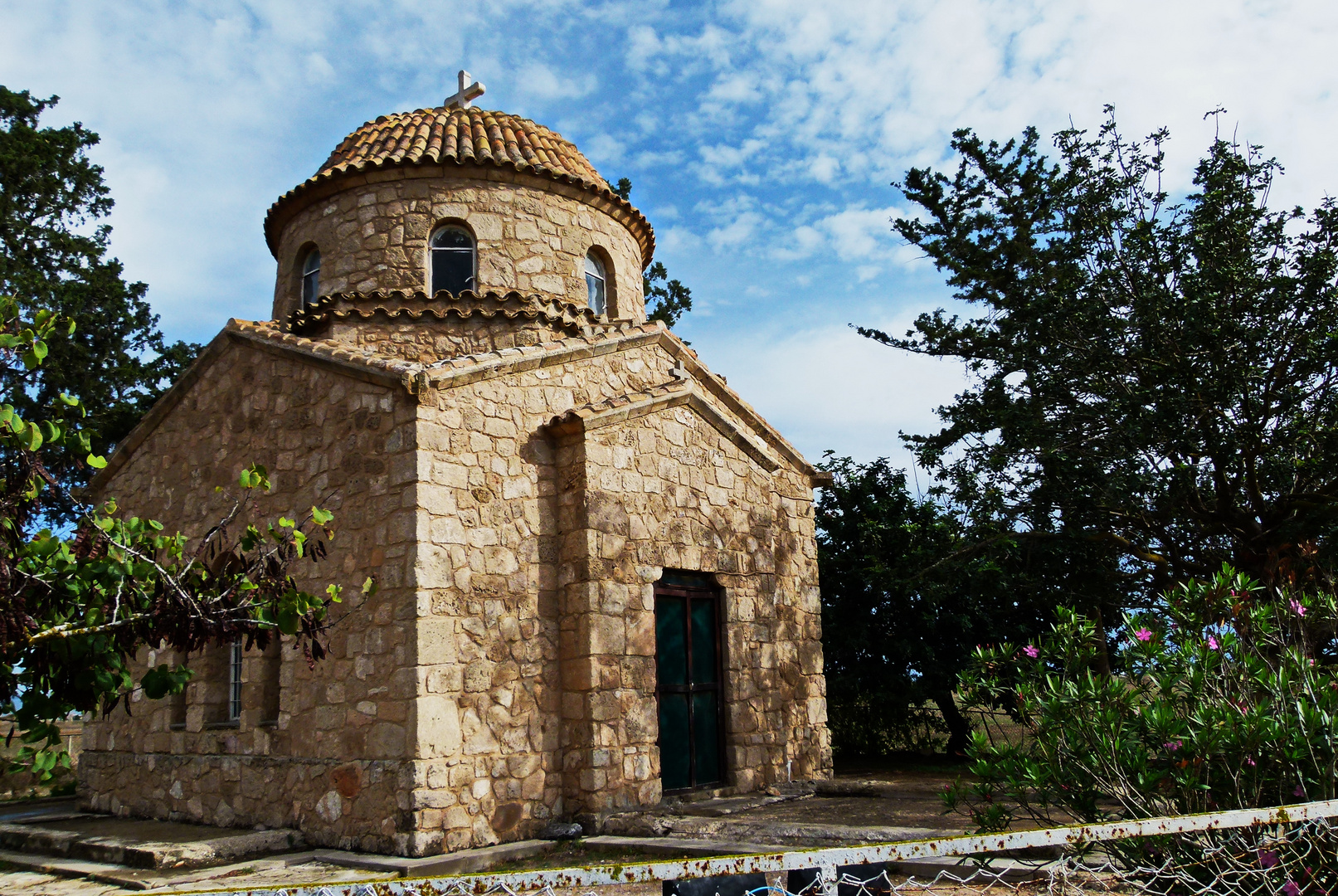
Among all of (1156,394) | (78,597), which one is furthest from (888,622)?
(78,597)

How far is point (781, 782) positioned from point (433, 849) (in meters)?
4.03

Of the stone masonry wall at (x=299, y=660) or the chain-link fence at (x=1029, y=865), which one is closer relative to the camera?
the chain-link fence at (x=1029, y=865)

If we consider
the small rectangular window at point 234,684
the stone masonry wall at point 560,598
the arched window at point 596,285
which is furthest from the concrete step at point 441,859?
the arched window at point 596,285

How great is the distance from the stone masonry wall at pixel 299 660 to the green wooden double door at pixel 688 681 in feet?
8.64

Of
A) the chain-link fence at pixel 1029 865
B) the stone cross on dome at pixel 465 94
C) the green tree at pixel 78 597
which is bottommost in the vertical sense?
the chain-link fence at pixel 1029 865

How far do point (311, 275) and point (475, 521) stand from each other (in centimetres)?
503

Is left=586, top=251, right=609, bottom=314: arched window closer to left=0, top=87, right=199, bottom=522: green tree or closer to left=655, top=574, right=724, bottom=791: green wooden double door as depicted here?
left=655, top=574, right=724, bottom=791: green wooden double door

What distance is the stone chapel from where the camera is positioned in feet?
25.7

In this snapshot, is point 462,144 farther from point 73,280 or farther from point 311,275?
point 73,280

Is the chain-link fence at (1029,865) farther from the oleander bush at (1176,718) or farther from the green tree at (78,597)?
the green tree at (78,597)

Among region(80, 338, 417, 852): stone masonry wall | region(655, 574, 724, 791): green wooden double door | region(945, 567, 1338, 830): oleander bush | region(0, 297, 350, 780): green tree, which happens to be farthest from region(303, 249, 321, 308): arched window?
region(945, 567, 1338, 830): oleander bush

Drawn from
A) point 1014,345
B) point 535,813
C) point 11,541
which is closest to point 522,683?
point 535,813

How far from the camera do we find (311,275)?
11594 millimetres

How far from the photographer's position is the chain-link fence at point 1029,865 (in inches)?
105
